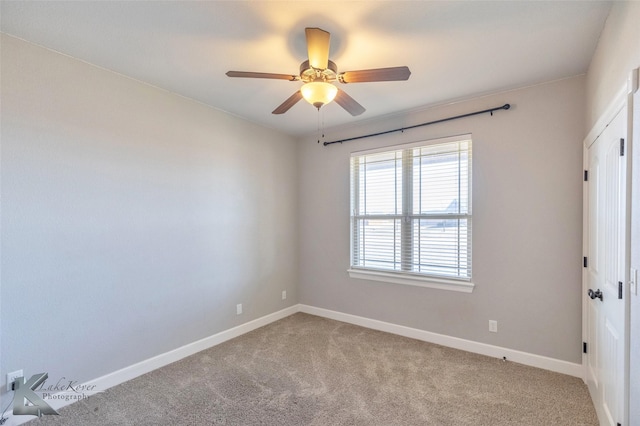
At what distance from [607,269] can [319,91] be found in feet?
6.94

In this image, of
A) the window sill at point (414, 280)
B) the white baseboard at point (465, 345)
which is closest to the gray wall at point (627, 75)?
the white baseboard at point (465, 345)

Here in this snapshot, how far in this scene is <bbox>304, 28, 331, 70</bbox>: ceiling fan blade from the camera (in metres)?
1.72

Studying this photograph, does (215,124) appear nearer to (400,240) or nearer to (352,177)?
(352,177)

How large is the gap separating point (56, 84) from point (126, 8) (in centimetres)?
96

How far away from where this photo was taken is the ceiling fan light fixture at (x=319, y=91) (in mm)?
1977

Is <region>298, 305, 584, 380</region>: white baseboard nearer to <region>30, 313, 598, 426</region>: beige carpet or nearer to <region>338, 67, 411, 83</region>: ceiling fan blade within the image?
<region>30, 313, 598, 426</region>: beige carpet

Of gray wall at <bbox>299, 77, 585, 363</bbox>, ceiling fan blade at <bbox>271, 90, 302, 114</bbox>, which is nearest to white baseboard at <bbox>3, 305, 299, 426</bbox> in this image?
gray wall at <bbox>299, 77, 585, 363</bbox>

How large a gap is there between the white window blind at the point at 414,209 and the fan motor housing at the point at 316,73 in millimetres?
1779

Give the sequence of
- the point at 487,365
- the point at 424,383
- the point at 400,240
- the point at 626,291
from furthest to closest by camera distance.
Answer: the point at 400,240 < the point at 487,365 < the point at 424,383 < the point at 626,291

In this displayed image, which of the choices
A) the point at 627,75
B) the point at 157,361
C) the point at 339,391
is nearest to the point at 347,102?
the point at 627,75

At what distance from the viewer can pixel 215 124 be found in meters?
3.38

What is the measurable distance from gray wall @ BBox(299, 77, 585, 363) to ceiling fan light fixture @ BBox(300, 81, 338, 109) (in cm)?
177

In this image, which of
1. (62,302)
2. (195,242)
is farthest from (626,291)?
(62,302)

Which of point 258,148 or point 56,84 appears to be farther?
point 258,148
